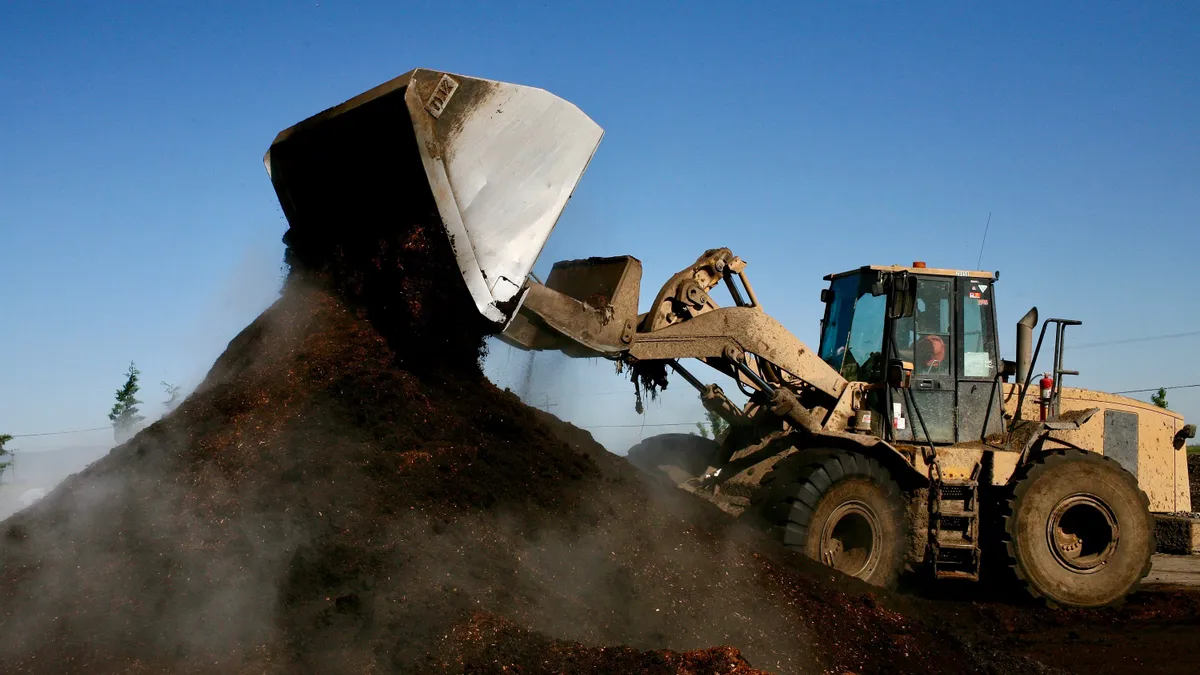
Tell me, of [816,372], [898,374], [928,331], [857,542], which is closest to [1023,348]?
[928,331]

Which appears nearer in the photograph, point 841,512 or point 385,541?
point 385,541

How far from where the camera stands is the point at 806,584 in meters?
6.73

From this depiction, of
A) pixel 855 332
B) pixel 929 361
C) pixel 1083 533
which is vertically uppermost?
pixel 855 332

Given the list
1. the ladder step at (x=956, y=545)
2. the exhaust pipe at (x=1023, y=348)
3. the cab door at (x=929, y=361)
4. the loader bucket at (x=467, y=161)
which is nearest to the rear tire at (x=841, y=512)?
the ladder step at (x=956, y=545)

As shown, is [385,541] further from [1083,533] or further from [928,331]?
[1083,533]

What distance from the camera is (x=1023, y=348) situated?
9539mm

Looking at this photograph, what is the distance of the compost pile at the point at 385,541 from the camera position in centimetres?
497

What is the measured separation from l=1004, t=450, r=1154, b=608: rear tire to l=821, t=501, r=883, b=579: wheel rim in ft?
5.18

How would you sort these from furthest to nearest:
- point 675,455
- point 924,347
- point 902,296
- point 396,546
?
point 675,455, point 924,347, point 902,296, point 396,546

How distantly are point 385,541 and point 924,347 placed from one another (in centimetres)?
578

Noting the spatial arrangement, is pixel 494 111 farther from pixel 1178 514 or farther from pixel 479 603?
pixel 1178 514

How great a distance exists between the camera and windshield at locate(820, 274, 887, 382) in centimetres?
920

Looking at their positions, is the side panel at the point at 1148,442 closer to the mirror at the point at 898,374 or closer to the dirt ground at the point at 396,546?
the mirror at the point at 898,374

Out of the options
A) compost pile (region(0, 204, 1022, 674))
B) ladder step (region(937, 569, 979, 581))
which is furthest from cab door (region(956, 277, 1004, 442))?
compost pile (region(0, 204, 1022, 674))
